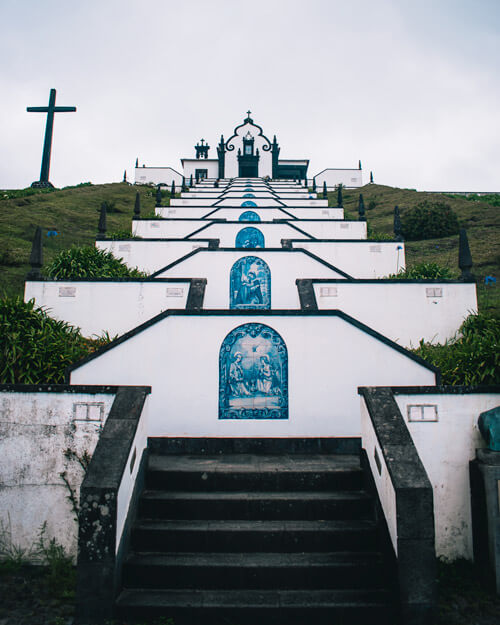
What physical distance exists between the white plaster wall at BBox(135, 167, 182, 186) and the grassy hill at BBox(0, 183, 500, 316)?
9082 mm

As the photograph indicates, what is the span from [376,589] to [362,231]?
49.4 ft

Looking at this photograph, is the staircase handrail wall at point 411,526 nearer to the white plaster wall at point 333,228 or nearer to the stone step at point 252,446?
the stone step at point 252,446

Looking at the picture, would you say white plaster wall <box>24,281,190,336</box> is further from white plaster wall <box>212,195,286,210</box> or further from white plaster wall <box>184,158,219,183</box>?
white plaster wall <box>184,158,219,183</box>

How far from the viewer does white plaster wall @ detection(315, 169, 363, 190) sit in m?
44.8

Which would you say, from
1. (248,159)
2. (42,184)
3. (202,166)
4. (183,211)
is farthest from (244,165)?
(183,211)

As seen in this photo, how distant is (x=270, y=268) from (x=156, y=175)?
37337 mm

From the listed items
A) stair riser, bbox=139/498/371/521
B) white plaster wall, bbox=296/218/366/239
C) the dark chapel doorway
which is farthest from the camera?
the dark chapel doorway

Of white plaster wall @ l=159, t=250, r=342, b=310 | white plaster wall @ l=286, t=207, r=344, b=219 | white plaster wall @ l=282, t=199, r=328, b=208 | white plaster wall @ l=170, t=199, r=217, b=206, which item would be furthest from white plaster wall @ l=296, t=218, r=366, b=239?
white plaster wall @ l=170, t=199, r=217, b=206

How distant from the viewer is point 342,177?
4534 centimetres

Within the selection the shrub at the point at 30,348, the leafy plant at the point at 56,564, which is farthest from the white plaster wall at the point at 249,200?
the leafy plant at the point at 56,564

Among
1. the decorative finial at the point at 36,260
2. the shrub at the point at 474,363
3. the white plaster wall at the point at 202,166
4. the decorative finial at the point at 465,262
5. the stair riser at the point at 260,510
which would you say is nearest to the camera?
the stair riser at the point at 260,510

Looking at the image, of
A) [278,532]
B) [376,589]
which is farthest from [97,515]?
[376,589]

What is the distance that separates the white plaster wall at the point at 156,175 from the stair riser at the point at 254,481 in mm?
41959

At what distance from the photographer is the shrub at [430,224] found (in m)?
21.1
